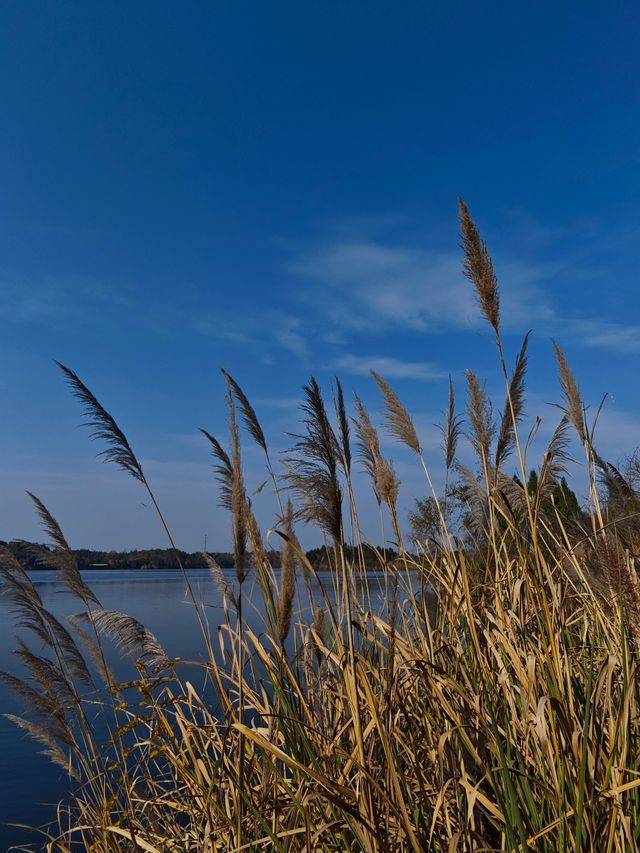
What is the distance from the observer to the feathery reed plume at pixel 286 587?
256 centimetres

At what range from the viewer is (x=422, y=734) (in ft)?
7.75

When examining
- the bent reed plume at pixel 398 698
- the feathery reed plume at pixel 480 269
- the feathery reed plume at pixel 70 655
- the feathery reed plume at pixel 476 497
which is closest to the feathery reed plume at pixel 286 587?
the bent reed plume at pixel 398 698

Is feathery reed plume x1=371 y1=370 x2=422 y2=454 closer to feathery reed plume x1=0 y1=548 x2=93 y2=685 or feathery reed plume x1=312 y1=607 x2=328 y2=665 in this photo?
feathery reed plume x1=312 y1=607 x2=328 y2=665

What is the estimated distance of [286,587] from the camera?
2592 mm

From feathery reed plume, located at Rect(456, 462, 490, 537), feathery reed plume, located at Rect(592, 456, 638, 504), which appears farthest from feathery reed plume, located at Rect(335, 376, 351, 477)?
feathery reed plume, located at Rect(592, 456, 638, 504)

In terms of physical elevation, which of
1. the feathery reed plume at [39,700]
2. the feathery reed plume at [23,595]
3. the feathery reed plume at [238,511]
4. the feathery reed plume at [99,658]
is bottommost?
the feathery reed plume at [39,700]

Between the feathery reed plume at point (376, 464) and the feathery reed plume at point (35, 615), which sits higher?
the feathery reed plume at point (376, 464)

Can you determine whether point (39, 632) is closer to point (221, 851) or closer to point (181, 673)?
point (221, 851)

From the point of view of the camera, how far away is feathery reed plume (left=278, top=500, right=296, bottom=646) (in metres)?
2.56

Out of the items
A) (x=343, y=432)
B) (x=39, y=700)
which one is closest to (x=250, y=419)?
(x=343, y=432)

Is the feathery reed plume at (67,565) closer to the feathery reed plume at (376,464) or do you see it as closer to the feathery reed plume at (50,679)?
the feathery reed plume at (50,679)

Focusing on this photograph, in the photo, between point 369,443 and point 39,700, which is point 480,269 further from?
point 39,700

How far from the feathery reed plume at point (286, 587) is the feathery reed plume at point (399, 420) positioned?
3.26ft

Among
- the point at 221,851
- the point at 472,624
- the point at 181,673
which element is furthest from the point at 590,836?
the point at 181,673
